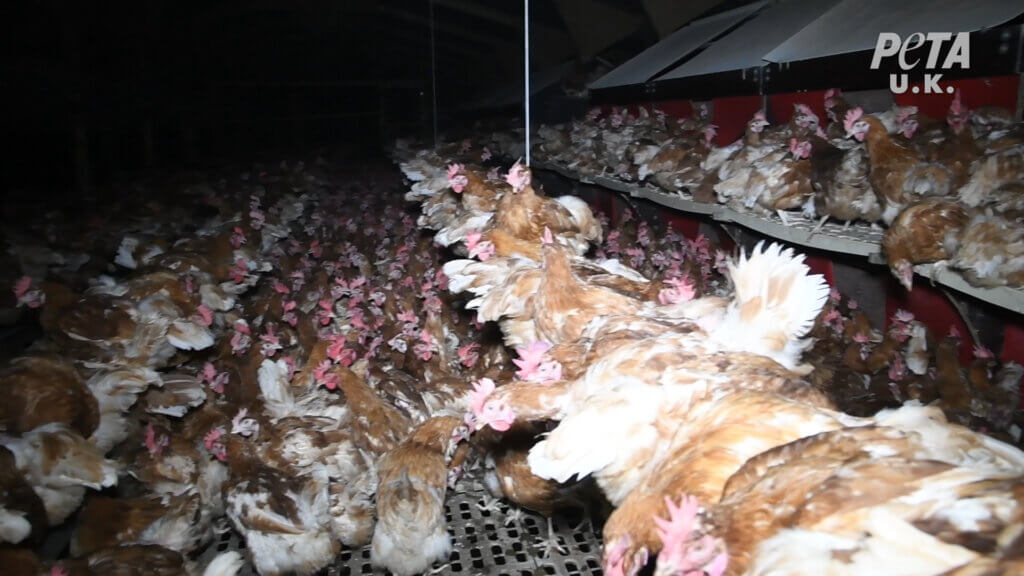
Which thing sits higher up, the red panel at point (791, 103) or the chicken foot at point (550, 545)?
the red panel at point (791, 103)

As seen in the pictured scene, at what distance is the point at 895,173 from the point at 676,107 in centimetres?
337

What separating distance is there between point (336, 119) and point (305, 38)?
2.58m

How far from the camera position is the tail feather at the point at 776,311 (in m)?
1.31

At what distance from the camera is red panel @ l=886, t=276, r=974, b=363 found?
258 centimetres

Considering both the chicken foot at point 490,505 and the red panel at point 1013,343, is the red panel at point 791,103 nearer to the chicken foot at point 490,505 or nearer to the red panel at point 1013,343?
the red panel at point 1013,343

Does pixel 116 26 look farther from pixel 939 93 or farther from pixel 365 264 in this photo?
pixel 939 93

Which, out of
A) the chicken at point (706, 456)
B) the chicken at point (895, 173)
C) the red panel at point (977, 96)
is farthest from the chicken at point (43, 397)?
the red panel at point (977, 96)

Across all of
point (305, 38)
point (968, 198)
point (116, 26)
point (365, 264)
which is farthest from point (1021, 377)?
point (305, 38)

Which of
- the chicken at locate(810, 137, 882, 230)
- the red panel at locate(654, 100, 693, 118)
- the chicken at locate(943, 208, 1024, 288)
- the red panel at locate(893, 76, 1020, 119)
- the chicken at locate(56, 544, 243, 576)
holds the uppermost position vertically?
the red panel at locate(654, 100, 693, 118)

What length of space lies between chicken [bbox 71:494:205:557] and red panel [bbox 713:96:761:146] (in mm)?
4184

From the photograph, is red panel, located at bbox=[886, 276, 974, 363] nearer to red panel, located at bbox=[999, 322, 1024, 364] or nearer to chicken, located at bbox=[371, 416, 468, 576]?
red panel, located at bbox=[999, 322, 1024, 364]

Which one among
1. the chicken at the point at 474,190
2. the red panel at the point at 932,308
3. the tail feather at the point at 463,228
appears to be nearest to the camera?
the red panel at the point at 932,308

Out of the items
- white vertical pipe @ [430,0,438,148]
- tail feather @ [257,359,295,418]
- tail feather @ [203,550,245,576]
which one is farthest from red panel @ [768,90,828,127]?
white vertical pipe @ [430,0,438,148]

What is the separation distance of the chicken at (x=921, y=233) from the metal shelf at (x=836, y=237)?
50 millimetres
